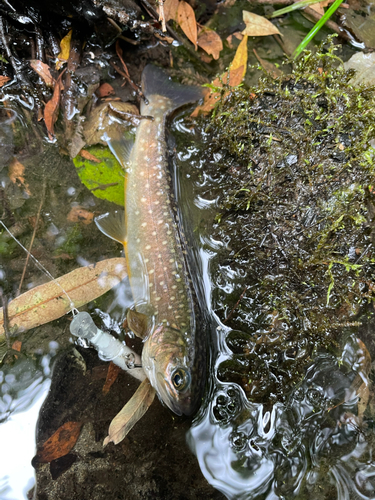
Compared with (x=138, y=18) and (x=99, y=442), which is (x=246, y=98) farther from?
(x=99, y=442)

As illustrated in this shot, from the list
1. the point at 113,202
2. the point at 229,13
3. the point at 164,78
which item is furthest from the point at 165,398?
the point at 229,13

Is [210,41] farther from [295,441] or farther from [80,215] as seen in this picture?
[295,441]

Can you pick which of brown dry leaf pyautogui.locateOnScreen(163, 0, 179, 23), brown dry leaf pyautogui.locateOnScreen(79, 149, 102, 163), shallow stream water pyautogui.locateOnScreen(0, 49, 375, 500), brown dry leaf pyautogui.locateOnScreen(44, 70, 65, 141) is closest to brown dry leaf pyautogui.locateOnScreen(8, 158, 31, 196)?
shallow stream water pyautogui.locateOnScreen(0, 49, 375, 500)

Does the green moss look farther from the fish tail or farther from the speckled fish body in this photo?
the fish tail

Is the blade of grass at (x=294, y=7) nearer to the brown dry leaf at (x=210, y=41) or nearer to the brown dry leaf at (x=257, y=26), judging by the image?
the brown dry leaf at (x=257, y=26)

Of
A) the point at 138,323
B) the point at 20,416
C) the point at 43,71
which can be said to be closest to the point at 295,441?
the point at 138,323

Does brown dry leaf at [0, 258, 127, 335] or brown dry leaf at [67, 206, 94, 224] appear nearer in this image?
brown dry leaf at [0, 258, 127, 335]

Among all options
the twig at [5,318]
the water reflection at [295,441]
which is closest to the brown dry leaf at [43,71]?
the twig at [5,318]
